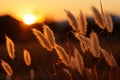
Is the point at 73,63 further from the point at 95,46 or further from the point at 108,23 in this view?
the point at 108,23

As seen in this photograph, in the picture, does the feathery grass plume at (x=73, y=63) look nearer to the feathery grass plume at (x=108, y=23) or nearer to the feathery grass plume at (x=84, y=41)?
the feathery grass plume at (x=84, y=41)

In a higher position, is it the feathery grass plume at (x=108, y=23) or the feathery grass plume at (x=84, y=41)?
the feathery grass plume at (x=108, y=23)

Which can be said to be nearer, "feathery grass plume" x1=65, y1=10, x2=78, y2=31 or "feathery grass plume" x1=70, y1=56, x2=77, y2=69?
"feathery grass plume" x1=65, y1=10, x2=78, y2=31

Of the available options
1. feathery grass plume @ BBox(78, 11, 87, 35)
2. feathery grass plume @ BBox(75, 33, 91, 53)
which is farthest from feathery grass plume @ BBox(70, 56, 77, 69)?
feathery grass plume @ BBox(78, 11, 87, 35)

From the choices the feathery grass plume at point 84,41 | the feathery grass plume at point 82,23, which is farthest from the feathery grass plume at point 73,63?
the feathery grass plume at point 82,23

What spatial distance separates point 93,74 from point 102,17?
1.59 ft

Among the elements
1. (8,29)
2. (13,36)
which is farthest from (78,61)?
(8,29)

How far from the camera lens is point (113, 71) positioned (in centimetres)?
403

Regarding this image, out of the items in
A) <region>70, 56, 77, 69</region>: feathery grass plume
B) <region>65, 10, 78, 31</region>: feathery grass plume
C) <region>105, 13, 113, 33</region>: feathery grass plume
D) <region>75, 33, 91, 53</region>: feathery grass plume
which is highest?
<region>65, 10, 78, 31</region>: feathery grass plume

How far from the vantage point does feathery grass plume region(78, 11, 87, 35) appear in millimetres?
3742

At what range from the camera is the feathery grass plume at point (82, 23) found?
3.74 metres

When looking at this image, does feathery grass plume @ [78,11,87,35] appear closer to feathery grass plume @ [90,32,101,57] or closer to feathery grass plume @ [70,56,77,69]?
feathery grass plume @ [90,32,101,57]

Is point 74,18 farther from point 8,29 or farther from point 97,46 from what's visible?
point 8,29

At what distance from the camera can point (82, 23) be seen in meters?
3.78
